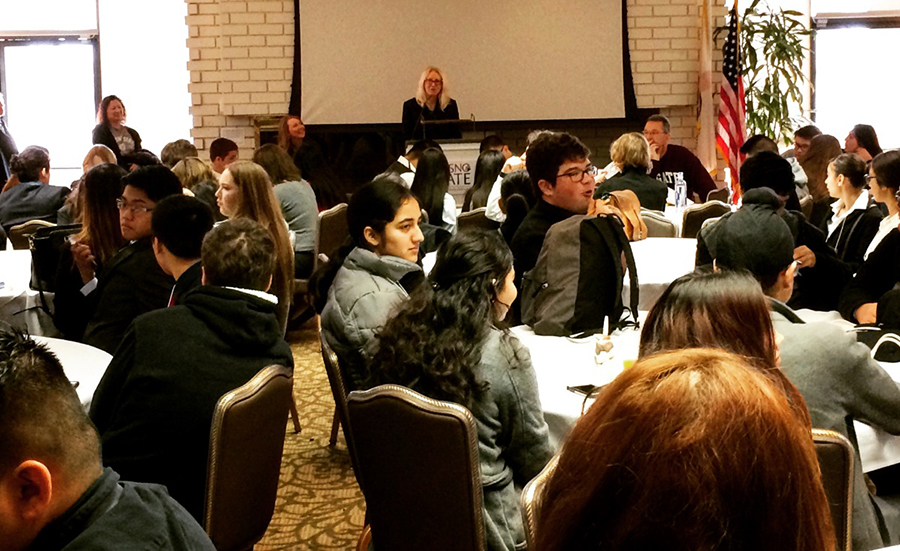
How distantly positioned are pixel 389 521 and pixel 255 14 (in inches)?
337

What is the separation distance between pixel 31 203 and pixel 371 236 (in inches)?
158

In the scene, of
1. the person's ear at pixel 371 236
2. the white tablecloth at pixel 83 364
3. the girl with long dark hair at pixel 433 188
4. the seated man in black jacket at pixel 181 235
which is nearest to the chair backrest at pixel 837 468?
the white tablecloth at pixel 83 364

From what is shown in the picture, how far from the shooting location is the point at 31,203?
676 centimetres

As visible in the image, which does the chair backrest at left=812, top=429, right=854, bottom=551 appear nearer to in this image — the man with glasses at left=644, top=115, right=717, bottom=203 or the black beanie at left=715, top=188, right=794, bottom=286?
the black beanie at left=715, top=188, right=794, bottom=286

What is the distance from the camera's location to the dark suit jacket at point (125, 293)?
149 inches

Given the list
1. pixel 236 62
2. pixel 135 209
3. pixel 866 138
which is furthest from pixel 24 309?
pixel 866 138

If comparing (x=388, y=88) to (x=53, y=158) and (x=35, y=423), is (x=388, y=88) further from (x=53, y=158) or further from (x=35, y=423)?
(x=35, y=423)

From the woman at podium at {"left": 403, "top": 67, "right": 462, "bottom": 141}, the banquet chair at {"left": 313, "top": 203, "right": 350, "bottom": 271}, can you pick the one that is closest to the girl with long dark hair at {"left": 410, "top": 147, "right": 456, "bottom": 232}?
the banquet chair at {"left": 313, "top": 203, "right": 350, "bottom": 271}

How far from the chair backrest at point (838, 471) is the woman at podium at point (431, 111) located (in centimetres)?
737

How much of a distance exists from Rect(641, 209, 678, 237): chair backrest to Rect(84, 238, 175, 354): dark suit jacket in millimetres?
3107

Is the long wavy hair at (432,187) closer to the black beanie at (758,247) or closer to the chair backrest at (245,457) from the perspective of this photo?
the black beanie at (758,247)

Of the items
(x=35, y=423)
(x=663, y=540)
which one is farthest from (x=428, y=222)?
(x=663, y=540)

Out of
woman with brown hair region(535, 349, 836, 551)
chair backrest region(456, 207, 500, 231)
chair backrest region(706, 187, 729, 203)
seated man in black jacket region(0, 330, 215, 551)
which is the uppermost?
chair backrest region(706, 187, 729, 203)

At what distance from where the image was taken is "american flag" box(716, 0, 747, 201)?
965cm
